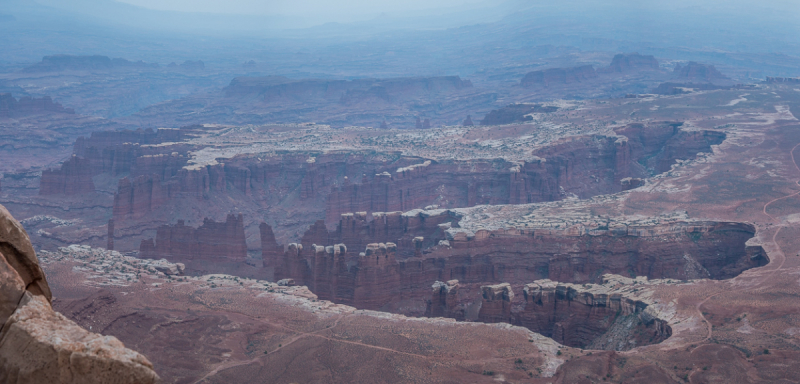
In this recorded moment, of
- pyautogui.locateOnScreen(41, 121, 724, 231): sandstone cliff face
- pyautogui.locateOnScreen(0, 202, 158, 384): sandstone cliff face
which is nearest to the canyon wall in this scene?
pyautogui.locateOnScreen(41, 121, 724, 231): sandstone cliff face

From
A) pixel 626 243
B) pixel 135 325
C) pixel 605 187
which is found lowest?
pixel 605 187

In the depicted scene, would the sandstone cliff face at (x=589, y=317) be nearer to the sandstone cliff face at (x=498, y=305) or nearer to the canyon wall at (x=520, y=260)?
the sandstone cliff face at (x=498, y=305)

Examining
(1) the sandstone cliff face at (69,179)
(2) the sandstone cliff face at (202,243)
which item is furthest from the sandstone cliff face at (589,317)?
(1) the sandstone cliff face at (69,179)

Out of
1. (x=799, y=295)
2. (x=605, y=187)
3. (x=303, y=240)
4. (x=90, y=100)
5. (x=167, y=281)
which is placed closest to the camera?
(x=799, y=295)

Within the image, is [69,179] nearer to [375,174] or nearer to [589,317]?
[375,174]

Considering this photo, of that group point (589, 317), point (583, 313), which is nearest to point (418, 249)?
point (583, 313)

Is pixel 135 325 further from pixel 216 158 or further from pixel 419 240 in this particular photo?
pixel 216 158

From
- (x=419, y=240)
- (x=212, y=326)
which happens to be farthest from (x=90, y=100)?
(x=212, y=326)
